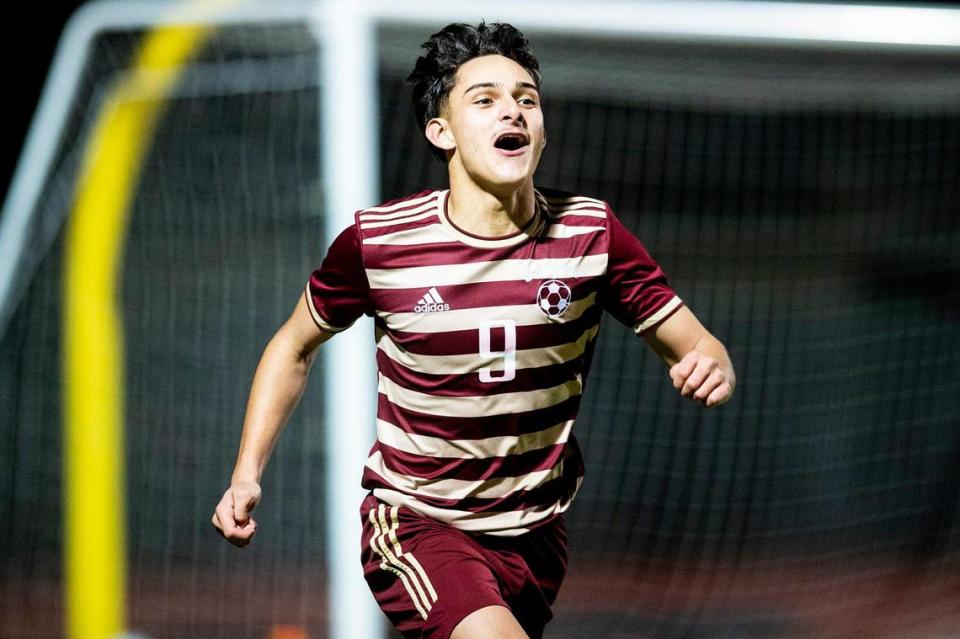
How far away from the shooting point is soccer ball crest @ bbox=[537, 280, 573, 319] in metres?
2.02

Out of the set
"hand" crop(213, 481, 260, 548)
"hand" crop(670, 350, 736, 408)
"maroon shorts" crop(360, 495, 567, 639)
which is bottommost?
"maroon shorts" crop(360, 495, 567, 639)

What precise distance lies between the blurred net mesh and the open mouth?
3.69ft

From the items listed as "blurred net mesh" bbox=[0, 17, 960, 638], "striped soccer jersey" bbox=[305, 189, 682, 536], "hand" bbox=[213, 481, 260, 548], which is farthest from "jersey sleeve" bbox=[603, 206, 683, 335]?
"blurred net mesh" bbox=[0, 17, 960, 638]

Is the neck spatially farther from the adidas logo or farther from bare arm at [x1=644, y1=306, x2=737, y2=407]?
bare arm at [x1=644, y1=306, x2=737, y2=407]

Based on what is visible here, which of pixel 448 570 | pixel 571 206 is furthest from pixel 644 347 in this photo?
pixel 448 570

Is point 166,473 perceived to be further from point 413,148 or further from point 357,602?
point 413,148

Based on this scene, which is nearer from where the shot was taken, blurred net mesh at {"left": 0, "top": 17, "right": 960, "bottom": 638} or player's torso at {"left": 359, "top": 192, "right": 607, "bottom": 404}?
player's torso at {"left": 359, "top": 192, "right": 607, "bottom": 404}

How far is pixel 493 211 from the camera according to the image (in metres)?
2.05

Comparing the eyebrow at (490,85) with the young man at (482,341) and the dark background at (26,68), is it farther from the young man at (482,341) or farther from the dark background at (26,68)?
the dark background at (26,68)

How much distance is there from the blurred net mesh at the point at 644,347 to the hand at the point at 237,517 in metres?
1.40

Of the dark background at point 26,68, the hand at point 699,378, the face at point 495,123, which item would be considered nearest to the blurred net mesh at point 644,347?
the face at point 495,123

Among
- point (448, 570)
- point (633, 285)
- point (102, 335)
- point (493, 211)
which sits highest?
point (493, 211)

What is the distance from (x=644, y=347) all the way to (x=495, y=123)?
3.02m

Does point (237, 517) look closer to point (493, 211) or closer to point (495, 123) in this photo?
point (493, 211)
